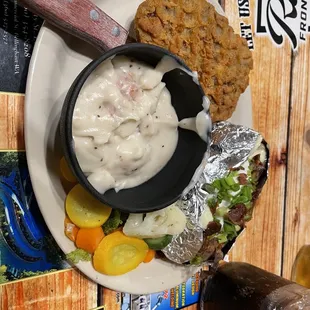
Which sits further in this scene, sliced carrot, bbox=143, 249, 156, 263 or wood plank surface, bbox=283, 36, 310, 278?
wood plank surface, bbox=283, 36, 310, 278

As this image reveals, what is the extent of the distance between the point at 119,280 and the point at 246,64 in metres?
0.68

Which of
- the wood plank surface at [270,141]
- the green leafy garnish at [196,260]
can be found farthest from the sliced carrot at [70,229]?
the wood plank surface at [270,141]

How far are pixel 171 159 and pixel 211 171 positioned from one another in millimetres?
155

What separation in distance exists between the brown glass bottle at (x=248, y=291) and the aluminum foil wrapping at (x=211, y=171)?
8.9 inches

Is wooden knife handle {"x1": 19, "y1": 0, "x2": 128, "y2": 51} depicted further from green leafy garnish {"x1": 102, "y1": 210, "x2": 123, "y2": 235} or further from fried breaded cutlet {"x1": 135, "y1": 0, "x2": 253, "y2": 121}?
green leafy garnish {"x1": 102, "y1": 210, "x2": 123, "y2": 235}

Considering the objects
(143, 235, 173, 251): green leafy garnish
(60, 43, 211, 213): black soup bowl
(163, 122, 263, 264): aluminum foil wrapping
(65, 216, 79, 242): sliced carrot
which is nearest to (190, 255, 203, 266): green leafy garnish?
(163, 122, 263, 264): aluminum foil wrapping

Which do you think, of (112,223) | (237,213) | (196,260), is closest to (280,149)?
(237,213)

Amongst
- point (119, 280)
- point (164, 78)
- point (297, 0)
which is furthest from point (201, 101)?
point (297, 0)

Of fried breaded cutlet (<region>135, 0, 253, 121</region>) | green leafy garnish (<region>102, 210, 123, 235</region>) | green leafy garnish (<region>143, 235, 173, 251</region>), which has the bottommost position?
green leafy garnish (<region>143, 235, 173, 251</region>)

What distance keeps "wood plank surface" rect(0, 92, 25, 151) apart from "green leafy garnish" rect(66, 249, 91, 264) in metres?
0.27

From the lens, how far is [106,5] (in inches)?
44.5

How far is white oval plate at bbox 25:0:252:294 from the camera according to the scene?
100 centimetres

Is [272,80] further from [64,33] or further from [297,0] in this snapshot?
[64,33]

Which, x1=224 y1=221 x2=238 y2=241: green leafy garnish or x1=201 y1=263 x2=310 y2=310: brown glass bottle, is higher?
x1=224 y1=221 x2=238 y2=241: green leafy garnish
